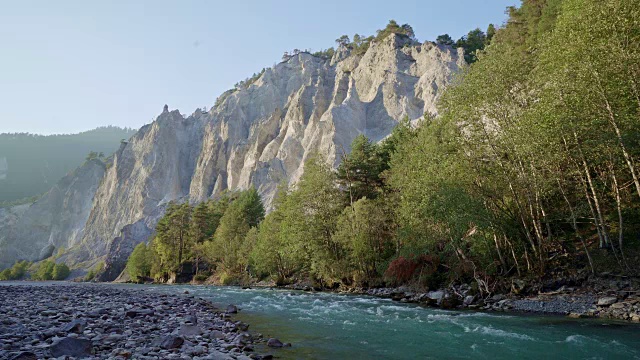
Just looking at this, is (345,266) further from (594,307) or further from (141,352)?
(141,352)

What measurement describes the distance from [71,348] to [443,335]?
37.4 ft

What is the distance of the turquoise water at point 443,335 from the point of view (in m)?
10.5

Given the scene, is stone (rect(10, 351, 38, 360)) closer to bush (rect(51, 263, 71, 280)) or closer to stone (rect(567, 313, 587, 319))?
stone (rect(567, 313, 587, 319))

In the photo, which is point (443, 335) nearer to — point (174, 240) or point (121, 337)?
point (121, 337)

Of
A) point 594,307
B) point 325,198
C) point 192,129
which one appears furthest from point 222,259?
point 192,129

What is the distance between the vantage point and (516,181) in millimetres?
21156

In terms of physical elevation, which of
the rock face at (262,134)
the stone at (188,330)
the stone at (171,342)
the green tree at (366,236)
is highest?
the rock face at (262,134)

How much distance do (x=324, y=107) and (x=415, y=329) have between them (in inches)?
3794

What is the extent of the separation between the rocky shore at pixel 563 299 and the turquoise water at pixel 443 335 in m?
1.51

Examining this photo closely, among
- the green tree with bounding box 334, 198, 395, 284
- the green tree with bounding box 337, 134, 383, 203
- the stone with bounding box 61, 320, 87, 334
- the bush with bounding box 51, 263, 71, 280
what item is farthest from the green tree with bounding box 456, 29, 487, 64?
the bush with bounding box 51, 263, 71, 280

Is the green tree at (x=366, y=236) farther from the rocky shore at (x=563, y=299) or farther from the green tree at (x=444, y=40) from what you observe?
the green tree at (x=444, y=40)

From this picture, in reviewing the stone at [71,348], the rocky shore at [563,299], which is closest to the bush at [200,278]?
the rocky shore at [563,299]

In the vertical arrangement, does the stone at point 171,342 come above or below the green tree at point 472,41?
below

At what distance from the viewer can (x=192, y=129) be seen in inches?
6137
